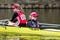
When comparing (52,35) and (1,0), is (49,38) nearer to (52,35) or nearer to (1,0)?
(52,35)

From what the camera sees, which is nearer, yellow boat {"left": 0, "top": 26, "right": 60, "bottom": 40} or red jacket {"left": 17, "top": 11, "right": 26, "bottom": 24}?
yellow boat {"left": 0, "top": 26, "right": 60, "bottom": 40}

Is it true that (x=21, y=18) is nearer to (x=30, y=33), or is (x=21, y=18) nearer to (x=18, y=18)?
(x=18, y=18)

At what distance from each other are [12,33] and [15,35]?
46 centimetres

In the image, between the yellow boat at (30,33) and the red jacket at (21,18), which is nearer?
the yellow boat at (30,33)

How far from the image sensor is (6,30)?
11.7 metres

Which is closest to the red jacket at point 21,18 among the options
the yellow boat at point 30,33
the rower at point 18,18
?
the rower at point 18,18

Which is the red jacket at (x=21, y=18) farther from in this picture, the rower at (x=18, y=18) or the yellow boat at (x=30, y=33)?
the yellow boat at (x=30, y=33)

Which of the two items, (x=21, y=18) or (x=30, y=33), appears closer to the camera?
(x=30, y=33)

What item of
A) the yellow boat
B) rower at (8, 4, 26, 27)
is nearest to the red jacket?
rower at (8, 4, 26, 27)

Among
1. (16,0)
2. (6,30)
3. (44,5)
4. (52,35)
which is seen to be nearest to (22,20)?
(6,30)

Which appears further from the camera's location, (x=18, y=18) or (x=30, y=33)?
(x=18, y=18)

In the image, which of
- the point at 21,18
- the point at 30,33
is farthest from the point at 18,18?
the point at 30,33

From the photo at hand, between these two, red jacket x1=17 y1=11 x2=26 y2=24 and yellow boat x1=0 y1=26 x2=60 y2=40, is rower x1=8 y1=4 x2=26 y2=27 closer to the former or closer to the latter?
red jacket x1=17 y1=11 x2=26 y2=24

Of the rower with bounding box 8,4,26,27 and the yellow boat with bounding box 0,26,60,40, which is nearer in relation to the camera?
the yellow boat with bounding box 0,26,60,40
